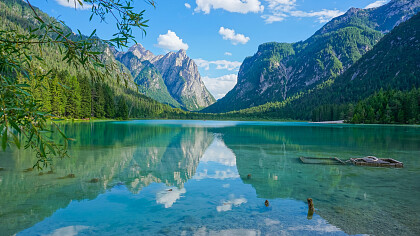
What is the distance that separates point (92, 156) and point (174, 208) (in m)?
16.2

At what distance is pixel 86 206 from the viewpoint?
449 inches

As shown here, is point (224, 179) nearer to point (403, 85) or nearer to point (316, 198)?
point (316, 198)

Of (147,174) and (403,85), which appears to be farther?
(403,85)

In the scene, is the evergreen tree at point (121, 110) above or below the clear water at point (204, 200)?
above

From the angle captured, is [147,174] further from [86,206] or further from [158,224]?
[158,224]

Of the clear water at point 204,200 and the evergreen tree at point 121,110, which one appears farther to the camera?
the evergreen tree at point 121,110

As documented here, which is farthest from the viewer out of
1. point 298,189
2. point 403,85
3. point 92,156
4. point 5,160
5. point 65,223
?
point 403,85

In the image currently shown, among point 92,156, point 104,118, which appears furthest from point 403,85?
point 92,156

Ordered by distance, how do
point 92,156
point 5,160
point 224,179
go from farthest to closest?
1. point 92,156
2. point 5,160
3. point 224,179

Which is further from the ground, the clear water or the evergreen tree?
the evergreen tree

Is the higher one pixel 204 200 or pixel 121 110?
pixel 121 110

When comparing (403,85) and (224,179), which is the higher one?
(403,85)

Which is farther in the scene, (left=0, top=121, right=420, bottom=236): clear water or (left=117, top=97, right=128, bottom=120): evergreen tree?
(left=117, top=97, right=128, bottom=120): evergreen tree

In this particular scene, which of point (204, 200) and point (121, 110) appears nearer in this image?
point (204, 200)
